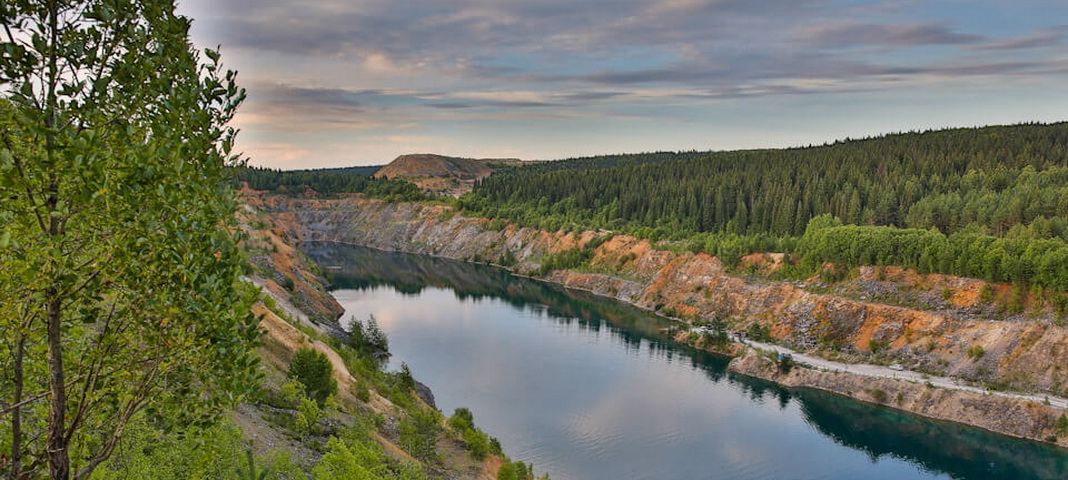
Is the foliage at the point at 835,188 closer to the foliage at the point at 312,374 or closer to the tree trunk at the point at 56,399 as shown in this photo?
the foliage at the point at 312,374

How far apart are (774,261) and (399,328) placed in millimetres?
43837

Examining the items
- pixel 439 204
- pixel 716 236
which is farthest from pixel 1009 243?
pixel 439 204

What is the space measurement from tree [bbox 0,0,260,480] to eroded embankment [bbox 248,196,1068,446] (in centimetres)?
3146

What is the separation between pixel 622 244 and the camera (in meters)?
108

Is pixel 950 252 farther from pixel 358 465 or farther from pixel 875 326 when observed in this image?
pixel 358 465

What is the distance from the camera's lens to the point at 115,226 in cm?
624

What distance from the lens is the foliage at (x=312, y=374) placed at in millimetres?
28656

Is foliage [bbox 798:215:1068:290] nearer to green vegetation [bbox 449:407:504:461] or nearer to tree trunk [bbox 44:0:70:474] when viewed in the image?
green vegetation [bbox 449:407:504:461]

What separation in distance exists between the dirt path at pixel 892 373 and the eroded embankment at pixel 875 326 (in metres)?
→ 0.94

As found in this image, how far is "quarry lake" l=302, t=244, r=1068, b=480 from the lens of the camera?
143 feet

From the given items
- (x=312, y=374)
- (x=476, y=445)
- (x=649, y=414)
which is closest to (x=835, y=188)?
(x=649, y=414)

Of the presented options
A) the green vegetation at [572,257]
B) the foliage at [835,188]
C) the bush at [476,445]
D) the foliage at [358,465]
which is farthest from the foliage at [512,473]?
the green vegetation at [572,257]

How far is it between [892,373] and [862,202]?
4896cm

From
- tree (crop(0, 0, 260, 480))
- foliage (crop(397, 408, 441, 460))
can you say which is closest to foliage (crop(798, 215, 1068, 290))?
foliage (crop(397, 408, 441, 460))
